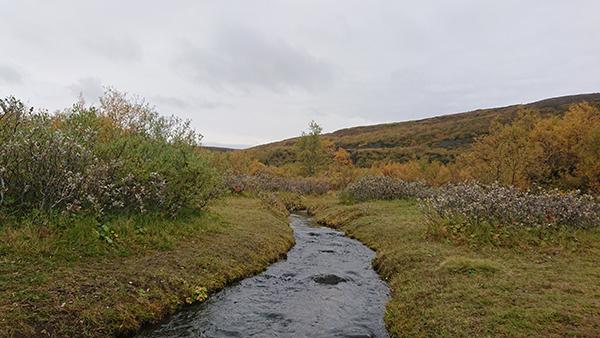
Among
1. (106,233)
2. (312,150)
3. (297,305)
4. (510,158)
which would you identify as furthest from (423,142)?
(106,233)

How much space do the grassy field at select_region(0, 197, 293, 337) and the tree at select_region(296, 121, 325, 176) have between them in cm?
6961

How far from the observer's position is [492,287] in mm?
13008

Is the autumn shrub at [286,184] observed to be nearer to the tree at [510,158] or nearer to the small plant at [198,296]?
Result: the tree at [510,158]

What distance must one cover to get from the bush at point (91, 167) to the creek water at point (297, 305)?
545 cm

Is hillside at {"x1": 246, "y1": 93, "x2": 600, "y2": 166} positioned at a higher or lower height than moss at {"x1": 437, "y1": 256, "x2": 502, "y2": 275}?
higher

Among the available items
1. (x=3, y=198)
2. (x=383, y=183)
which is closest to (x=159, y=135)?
(x=3, y=198)

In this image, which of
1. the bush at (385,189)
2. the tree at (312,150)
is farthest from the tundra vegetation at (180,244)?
the tree at (312,150)

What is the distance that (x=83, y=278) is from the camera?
454 inches

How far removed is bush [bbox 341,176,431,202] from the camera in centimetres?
4291

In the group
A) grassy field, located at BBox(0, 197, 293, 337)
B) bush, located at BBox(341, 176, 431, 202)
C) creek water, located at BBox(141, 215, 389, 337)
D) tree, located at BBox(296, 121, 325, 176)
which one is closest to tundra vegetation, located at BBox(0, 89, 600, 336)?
grassy field, located at BBox(0, 197, 293, 337)

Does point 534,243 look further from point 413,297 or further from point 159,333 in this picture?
point 159,333

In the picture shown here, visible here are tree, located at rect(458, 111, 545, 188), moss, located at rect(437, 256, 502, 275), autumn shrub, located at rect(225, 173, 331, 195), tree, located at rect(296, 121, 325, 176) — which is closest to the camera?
moss, located at rect(437, 256, 502, 275)

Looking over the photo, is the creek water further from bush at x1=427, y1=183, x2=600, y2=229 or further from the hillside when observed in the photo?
the hillside

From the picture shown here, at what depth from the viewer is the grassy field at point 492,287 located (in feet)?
34.0
